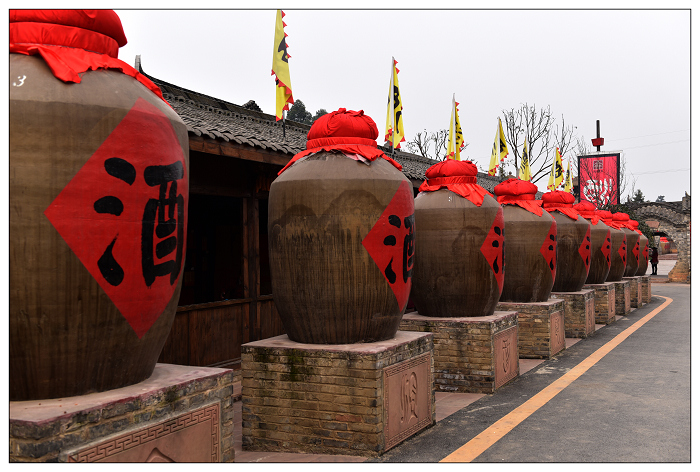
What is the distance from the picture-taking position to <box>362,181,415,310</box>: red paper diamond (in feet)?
16.7

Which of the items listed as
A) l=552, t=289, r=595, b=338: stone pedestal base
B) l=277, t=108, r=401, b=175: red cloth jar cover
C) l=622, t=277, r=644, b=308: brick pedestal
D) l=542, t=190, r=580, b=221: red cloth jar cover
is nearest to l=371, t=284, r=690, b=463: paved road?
l=552, t=289, r=595, b=338: stone pedestal base

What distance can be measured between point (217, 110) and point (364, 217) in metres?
4.87

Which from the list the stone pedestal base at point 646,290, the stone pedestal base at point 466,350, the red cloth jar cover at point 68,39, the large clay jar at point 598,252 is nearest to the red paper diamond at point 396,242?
the stone pedestal base at point 466,350

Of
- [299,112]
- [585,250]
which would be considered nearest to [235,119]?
[585,250]

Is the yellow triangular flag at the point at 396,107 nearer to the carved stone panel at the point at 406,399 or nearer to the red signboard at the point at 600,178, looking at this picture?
the carved stone panel at the point at 406,399

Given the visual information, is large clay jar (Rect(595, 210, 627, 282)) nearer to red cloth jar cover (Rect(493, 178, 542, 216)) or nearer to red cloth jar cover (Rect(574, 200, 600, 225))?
red cloth jar cover (Rect(574, 200, 600, 225))

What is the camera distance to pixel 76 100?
10.3 ft

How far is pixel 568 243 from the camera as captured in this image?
11820 mm

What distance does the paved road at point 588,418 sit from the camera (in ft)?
16.1

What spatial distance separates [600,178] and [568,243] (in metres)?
17.6

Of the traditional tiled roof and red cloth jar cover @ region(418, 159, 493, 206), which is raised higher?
the traditional tiled roof

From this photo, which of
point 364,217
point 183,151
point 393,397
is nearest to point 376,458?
point 393,397

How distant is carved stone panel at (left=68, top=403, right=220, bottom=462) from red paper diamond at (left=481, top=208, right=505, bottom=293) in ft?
14.5

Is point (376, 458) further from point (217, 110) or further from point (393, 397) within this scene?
point (217, 110)
